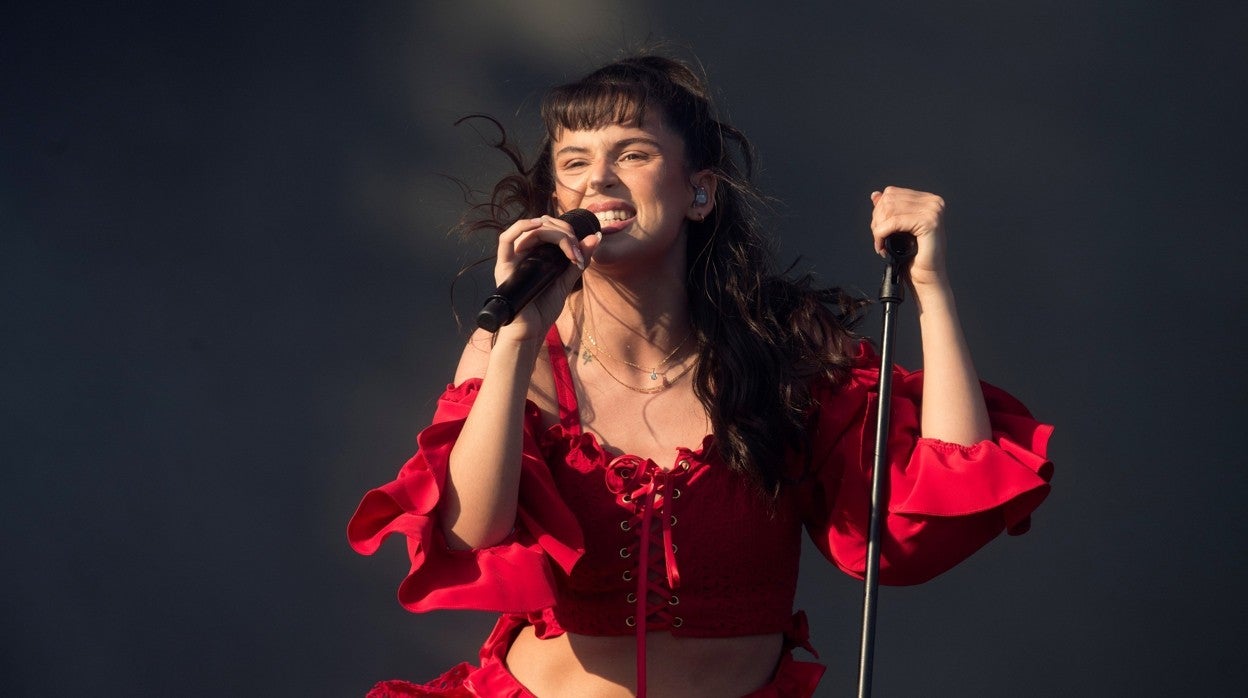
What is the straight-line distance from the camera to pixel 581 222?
1.69 metres

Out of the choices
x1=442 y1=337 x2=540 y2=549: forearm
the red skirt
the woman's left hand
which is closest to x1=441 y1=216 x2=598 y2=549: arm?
x1=442 y1=337 x2=540 y2=549: forearm

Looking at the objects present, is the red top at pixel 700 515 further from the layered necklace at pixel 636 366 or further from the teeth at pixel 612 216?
the teeth at pixel 612 216

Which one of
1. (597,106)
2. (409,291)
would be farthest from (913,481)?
(409,291)

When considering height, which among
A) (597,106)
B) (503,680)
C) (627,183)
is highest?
(597,106)

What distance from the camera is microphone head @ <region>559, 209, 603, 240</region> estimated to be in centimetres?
167

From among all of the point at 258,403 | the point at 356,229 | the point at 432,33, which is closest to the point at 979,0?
the point at 432,33

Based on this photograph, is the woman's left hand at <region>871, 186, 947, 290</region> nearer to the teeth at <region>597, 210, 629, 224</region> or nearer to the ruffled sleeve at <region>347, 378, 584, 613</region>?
the teeth at <region>597, 210, 629, 224</region>

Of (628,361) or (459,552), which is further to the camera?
(628,361)

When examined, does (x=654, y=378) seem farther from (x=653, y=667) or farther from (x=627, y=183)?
(x=653, y=667)

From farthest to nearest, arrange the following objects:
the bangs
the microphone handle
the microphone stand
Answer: the bangs → the microphone stand → the microphone handle

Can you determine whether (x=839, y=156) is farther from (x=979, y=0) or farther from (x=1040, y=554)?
(x=1040, y=554)

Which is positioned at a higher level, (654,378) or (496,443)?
(654,378)

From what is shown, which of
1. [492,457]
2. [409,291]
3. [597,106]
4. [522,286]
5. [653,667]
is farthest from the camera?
[409,291]

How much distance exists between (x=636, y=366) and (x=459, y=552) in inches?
15.8
